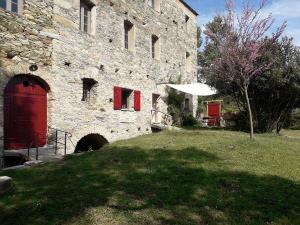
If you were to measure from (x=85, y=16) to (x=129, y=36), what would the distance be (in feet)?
10.7

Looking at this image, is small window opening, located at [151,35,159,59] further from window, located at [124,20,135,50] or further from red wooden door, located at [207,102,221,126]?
red wooden door, located at [207,102,221,126]

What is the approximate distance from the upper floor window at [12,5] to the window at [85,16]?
9.44 feet

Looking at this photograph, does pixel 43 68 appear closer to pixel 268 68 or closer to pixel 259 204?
pixel 259 204

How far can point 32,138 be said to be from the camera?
396 inches

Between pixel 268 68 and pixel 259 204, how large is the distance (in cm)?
1016

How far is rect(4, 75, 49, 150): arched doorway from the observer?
935cm

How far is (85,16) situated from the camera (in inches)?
495

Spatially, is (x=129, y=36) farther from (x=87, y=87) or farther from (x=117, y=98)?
(x=87, y=87)

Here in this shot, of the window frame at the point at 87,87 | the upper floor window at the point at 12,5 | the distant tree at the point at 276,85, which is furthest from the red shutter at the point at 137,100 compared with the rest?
the upper floor window at the point at 12,5

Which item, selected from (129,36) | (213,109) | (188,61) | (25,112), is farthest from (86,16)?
(213,109)

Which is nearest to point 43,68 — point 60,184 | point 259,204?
point 60,184

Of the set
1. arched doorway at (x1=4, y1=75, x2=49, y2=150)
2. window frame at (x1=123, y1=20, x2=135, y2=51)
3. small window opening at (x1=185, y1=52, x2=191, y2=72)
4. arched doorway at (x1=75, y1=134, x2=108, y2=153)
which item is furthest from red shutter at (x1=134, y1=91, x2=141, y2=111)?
small window opening at (x1=185, y1=52, x2=191, y2=72)

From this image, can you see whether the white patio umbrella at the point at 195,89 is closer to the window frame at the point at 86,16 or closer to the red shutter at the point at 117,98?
the red shutter at the point at 117,98

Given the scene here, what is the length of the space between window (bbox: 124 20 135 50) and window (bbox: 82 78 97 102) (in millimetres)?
3435
